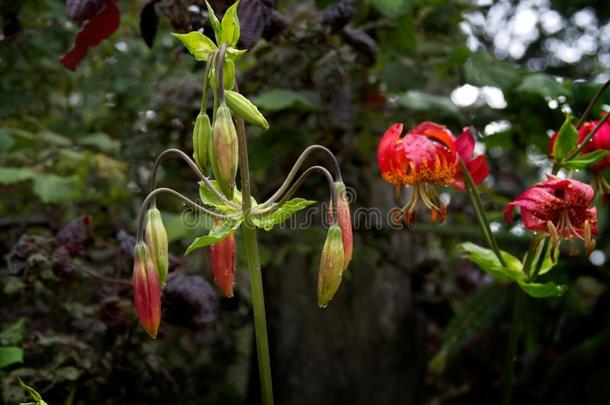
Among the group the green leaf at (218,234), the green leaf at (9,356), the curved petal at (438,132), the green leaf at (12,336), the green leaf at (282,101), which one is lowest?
the green leaf at (9,356)

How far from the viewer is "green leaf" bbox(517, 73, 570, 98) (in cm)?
153

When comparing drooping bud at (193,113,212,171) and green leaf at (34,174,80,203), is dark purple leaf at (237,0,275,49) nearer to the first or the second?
drooping bud at (193,113,212,171)

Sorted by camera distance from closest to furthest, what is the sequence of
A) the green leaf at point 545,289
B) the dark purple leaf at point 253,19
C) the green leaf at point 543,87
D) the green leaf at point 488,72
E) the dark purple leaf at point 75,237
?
the green leaf at point 545,289, the dark purple leaf at point 253,19, the dark purple leaf at point 75,237, the green leaf at point 543,87, the green leaf at point 488,72

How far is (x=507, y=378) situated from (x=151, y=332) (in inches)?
27.1

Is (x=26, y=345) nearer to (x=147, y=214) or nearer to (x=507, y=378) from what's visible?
(x=147, y=214)

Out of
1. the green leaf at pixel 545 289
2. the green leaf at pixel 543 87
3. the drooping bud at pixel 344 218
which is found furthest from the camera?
the green leaf at pixel 543 87

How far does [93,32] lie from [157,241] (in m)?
0.56

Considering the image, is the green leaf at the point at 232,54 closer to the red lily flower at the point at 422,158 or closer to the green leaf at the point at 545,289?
the red lily flower at the point at 422,158

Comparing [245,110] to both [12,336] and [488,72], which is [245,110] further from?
[488,72]

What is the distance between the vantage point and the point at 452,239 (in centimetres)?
254

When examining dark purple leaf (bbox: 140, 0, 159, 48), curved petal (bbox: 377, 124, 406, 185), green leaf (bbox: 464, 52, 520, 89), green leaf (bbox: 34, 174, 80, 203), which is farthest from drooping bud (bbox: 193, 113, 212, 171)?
green leaf (bbox: 464, 52, 520, 89)

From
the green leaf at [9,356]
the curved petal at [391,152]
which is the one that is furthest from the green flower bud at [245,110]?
the green leaf at [9,356]

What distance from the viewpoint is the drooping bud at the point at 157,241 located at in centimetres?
90

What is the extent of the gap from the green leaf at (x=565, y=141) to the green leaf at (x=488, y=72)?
589mm
